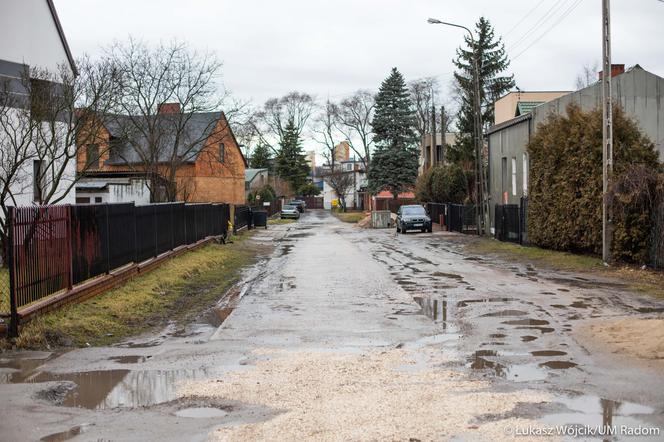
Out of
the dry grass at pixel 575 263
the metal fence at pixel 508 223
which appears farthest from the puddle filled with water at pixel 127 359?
the metal fence at pixel 508 223

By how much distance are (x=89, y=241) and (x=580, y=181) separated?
50.4 feet

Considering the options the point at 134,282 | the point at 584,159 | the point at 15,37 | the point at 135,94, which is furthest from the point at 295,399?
the point at 135,94

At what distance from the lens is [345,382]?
716 centimetres

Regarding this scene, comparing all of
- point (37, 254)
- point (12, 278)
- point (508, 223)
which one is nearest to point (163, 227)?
point (37, 254)

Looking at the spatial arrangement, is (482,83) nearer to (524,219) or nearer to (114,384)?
(524,219)

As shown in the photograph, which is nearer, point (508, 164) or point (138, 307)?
point (138, 307)

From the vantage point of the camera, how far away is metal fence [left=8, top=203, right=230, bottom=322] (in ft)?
31.6

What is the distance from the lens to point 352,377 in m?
7.38

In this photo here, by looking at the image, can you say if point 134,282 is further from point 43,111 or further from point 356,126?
point 356,126

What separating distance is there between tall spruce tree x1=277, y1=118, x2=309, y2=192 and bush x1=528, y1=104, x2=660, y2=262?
86142 mm

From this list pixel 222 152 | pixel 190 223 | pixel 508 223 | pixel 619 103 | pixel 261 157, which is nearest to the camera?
pixel 190 223

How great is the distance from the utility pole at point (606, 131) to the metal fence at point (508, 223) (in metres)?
10.6

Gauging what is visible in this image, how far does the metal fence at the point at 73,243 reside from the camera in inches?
380

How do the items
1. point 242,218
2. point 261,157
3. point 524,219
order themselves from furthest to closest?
point 261,157 < point 242,218 < point 524,219
